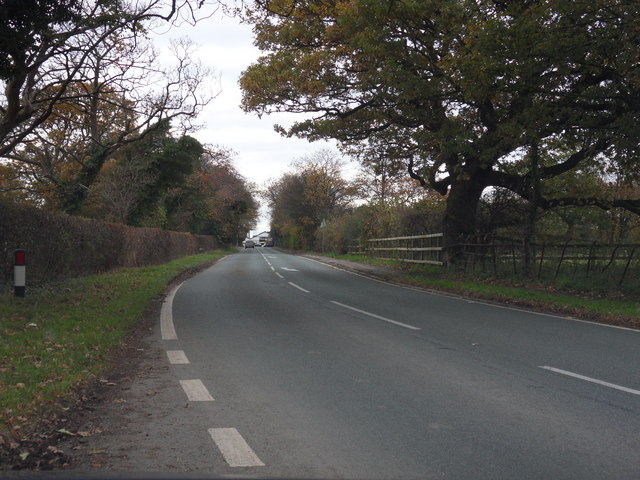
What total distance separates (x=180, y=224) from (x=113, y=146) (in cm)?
2807

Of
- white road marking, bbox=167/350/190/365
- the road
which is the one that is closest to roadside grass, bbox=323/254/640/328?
the road

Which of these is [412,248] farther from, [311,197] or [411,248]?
[311,197]

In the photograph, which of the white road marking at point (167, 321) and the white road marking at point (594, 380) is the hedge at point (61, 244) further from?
the white road marking at point (594, 380)

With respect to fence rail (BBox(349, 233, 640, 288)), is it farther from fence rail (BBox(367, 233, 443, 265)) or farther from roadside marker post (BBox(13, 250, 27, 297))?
roadside marker post (BBox(13, 250, 27, 297))

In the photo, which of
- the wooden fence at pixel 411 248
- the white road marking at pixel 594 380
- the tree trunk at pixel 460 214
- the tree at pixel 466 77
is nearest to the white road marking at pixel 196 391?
the white road marking at pixel 594 380

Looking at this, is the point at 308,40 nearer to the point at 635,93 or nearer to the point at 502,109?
the point at 502,109

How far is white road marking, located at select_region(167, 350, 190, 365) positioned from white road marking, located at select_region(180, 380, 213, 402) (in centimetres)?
101

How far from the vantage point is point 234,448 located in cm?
421

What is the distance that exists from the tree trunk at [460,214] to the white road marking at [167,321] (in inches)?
467

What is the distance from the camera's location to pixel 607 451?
165 inches

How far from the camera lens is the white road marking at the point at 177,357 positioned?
7.30 metres

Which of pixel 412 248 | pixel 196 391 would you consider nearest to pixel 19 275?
pixel 196 391

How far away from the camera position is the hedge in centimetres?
1342

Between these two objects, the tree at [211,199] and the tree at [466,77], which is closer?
the tree at [466,77]
